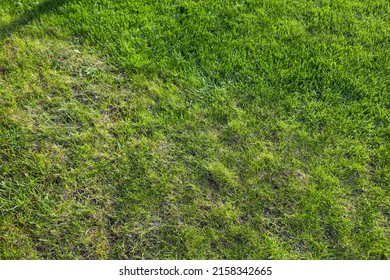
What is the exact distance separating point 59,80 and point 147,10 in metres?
1.12

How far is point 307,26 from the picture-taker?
145 inches

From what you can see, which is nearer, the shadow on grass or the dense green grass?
the dense green grass

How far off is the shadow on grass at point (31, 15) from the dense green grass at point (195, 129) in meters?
0.02

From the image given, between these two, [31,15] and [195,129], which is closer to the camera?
[195,129]

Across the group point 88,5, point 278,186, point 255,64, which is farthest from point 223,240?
point 88,5

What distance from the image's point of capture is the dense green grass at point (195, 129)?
262 cm

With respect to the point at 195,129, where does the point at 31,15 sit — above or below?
above

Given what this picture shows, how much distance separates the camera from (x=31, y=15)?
11.9 feet

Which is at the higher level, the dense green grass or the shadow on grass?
the shadow on grass

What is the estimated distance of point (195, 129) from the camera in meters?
3.05

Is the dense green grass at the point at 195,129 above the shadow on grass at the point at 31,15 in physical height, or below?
below

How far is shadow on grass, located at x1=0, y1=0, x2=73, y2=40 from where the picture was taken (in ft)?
11.6

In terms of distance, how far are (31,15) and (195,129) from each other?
6.62 ft

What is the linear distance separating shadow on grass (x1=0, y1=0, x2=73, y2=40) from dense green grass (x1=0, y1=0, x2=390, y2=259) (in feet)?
0.05
